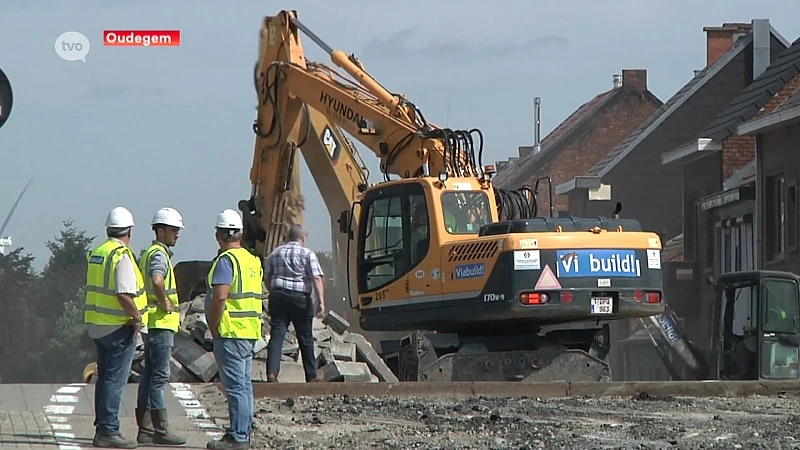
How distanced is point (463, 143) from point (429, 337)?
253 cm

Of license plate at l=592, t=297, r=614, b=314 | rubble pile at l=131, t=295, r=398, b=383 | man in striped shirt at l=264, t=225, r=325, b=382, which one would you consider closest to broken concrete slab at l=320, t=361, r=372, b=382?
rubble pile at l=131, t=295, r=398, b=383

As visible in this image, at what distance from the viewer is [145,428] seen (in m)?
12.6

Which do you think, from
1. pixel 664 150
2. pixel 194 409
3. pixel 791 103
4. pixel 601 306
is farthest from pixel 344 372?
pixel 664 150

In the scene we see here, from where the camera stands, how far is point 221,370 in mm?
12195

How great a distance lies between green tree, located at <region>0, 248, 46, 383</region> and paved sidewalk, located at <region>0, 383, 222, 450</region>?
2942cm

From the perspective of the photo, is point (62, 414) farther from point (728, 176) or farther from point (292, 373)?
point (728, 176)

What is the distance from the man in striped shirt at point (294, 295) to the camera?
1812 centimetres

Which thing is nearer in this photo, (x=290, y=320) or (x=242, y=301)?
(x=242, y=301)

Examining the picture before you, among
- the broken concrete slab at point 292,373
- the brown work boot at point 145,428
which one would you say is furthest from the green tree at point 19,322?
the brown work boot at point 145,428

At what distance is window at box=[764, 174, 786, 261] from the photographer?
3434 cm

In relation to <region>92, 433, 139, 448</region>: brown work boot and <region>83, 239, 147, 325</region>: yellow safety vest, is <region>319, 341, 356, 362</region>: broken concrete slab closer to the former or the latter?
<region>83, 239, 147, 325</region>: yellow safety vest

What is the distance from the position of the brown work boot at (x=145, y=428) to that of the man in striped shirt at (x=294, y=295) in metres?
5.37

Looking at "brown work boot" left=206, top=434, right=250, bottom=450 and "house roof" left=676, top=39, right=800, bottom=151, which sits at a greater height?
"house roof" left=676, top=39, right=800, bottom=151

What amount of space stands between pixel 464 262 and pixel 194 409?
5600 millimetres
